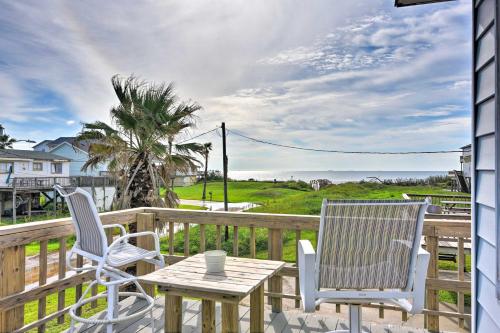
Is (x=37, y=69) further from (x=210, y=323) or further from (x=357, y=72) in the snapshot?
(x=210, y=323)

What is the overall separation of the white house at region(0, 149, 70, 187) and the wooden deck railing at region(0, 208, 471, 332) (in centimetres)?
2029

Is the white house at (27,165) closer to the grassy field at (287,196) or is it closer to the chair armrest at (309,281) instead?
the grassy field at (287,196)

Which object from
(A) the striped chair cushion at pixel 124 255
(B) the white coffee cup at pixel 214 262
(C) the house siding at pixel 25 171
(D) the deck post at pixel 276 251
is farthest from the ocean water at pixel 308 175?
(B) the white coffee cup at pixel 214 262

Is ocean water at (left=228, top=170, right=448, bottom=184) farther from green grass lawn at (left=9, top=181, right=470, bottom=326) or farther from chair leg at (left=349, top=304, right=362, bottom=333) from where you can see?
chair leg at (left=349, top=304, right=362, bottom=333)

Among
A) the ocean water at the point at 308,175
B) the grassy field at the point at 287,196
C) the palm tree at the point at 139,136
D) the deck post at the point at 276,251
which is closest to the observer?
the deck post at the point at 276,251

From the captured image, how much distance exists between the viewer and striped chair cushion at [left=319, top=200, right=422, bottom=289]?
1.71 m

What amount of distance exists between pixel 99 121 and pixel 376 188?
7992mm

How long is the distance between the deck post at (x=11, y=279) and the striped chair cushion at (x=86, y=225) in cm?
37

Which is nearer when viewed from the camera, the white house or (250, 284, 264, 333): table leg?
(250, 284, 264, 333): table leg

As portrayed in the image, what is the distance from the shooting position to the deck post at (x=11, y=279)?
2.14 metres

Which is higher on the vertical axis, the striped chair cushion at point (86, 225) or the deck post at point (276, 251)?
the striped chair cushion at point (86, 225)

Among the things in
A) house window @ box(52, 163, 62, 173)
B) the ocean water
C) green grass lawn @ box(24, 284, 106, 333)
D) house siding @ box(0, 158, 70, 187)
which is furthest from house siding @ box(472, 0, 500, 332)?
house window @ box(52, 163, 62, 173)

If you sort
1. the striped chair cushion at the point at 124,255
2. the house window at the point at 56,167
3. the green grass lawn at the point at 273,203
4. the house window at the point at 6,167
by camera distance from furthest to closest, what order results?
the house window at the point at 56,167 → the house window at the point at 6,167 → the green grass lawn at the point at 273,203 → the striped chair cushion at the point at 124,255

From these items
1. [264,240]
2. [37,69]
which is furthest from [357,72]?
[37,69]
